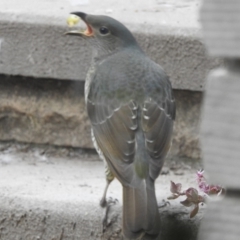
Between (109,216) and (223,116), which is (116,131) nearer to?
(109,216)

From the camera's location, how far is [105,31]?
13.4 feet

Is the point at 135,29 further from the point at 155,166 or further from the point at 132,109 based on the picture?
the point at 155,166

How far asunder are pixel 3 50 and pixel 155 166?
4.41 feet

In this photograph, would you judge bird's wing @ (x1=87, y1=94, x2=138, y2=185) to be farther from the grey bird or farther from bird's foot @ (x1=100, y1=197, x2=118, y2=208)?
bird's foot @ (x1=100, y1=197, x2=118, y2=208)

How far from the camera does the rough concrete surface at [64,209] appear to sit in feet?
12.0

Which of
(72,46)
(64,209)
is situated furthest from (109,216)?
(72,46)

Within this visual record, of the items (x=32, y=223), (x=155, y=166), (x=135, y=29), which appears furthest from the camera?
(x=135, y=29)

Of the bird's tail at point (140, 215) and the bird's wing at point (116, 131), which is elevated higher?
the bird's wing at point (116, 131)

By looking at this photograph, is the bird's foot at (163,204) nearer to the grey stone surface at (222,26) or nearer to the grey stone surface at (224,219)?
the grey stone surface at (224,219)

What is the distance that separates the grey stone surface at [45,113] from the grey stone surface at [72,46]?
0.32 feet

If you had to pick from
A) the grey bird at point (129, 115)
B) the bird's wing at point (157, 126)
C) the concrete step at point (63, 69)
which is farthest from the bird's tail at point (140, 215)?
the concrete step at point (63, 69)

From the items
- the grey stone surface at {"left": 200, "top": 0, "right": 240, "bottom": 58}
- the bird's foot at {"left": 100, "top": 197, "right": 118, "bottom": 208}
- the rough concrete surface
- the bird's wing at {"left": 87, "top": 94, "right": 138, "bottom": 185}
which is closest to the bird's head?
the bird's wing at {"left": 87, "top": 94, "right": 138, "bottom": 185}

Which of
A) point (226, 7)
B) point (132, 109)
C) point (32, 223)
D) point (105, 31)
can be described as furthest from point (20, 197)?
point (226, 7)

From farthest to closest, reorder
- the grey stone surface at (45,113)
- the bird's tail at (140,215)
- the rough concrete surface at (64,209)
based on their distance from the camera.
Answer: the grey stone surface at (45,113) → the rough concrete surface at (64,209) → the bird's tail at (140,215)
